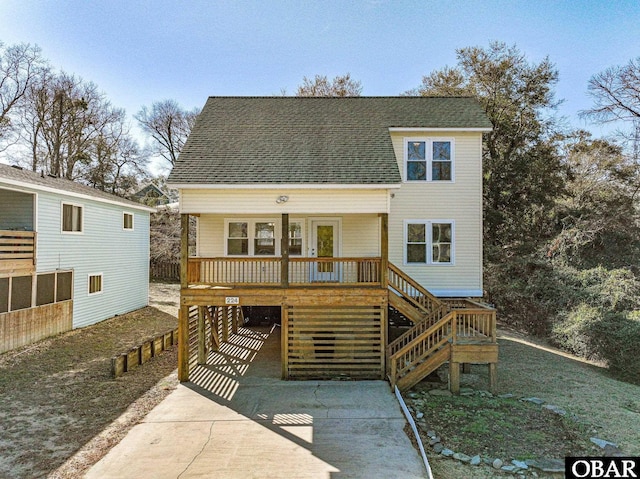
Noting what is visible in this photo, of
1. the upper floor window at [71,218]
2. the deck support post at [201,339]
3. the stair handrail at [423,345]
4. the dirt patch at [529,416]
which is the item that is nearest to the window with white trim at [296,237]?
the deck support post at [201,339]

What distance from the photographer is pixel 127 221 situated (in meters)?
19.6

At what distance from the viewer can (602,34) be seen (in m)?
17.8

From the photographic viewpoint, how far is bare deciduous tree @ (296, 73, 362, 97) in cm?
2866

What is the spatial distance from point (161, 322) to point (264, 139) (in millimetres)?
10252

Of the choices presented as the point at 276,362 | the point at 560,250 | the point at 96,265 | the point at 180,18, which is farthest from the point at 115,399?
the point at 560,250

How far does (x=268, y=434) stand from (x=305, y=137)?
28.9 feet

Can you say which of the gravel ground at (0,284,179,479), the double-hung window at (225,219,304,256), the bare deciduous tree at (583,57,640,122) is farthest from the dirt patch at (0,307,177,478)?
the bare deciduous tree at (583,57,640,122)

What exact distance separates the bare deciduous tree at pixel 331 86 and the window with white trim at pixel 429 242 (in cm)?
1944

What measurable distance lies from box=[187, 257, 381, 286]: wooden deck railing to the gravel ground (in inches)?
118

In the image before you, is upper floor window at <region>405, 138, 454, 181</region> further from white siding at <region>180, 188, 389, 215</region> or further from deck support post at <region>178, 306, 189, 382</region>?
deck support post at <region>178, 306, 189, 382</region>

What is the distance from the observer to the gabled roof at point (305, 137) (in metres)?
10.4

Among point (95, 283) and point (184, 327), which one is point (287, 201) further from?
point (95, 283)

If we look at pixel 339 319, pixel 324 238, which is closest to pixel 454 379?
pixel 339 319

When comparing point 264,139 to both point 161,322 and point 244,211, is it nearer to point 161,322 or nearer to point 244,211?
point 244,211
